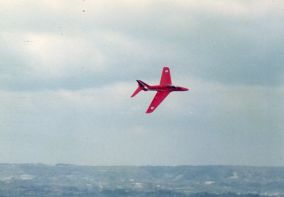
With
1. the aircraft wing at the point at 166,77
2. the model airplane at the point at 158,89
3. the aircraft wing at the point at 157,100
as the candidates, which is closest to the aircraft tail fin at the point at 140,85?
the model airplane at the point at 158,89

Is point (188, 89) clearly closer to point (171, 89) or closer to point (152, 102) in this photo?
point (171, 89)

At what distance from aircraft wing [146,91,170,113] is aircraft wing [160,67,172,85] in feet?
9.40

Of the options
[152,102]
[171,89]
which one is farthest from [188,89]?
[152,102]

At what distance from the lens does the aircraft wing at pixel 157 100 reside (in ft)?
210

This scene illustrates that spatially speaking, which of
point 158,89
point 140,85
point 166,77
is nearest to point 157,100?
point 158,89

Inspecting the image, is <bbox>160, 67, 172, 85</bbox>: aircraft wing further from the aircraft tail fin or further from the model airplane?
the aircraft tail fin

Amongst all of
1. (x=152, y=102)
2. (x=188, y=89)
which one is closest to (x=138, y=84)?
(x=152, y=102)

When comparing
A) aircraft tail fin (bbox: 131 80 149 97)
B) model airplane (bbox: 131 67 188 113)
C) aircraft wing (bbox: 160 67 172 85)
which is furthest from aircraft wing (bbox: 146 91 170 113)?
aircraft tail fin (bbox: 131 80 149 97)

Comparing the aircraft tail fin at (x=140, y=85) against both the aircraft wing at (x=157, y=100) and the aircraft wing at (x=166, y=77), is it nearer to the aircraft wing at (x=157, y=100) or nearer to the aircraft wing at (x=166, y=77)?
the aircraft wing at (x=157, y=100)

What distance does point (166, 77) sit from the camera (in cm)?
6856

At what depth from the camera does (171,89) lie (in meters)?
66.4

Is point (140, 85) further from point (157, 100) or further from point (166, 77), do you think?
point (166, 77)

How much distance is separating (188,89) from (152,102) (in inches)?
345

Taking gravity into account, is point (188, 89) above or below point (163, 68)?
below
